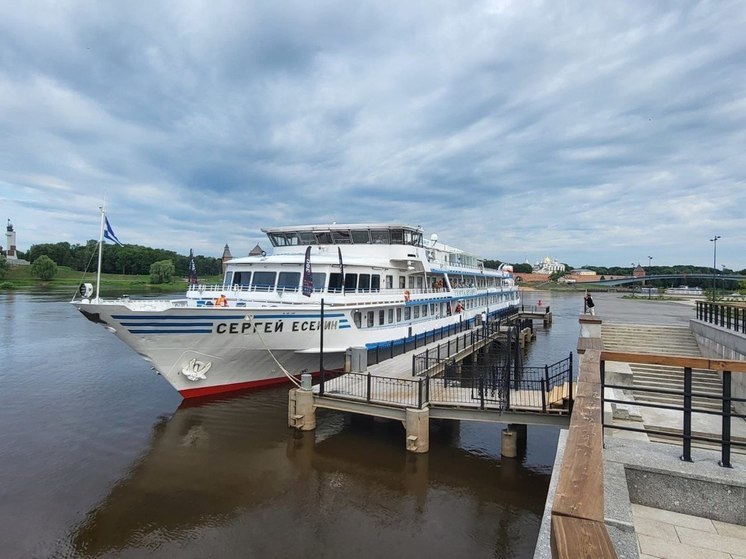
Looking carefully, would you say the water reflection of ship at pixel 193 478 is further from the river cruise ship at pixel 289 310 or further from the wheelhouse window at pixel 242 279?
the wheelhouse window at pixel 242 279

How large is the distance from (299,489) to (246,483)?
4.94 ft

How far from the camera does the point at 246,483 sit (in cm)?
1219

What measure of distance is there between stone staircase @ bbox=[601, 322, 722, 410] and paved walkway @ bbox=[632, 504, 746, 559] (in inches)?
359

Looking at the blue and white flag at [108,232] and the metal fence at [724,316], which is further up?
the blue and white flag at [108,232]

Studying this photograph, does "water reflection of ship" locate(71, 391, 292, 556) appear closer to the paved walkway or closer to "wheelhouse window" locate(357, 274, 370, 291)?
"wheelhouse window" locate(357, 274, 370, 291)

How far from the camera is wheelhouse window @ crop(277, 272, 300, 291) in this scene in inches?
802

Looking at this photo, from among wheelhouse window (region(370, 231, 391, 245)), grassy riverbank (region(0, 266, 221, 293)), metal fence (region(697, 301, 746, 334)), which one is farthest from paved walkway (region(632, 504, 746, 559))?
grassy riverbank (region(0, 266, 221, 293))

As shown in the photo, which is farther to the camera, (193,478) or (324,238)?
(324,238)

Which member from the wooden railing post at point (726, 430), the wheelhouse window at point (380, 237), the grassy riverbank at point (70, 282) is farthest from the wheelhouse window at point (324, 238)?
the grassy riverbank at point (70, 282)

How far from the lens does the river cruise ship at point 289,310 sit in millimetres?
16245

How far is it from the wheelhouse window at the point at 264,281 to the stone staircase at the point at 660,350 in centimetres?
1416

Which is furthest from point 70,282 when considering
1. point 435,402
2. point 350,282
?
point 435,402

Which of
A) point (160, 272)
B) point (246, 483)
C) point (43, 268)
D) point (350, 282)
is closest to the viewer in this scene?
point (246, 483)

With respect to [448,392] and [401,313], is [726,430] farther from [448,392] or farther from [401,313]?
[401,313]
